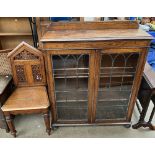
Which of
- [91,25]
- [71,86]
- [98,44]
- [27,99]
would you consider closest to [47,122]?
[27,99]

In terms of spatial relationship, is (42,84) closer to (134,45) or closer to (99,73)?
(99,73)

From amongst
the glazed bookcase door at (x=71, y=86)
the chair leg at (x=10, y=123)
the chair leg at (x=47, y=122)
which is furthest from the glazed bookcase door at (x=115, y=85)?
the chair leg at (x=10, y=123)

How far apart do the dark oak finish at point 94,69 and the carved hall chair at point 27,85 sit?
0.53 ft

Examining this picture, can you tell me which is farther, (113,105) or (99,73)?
(113,105)

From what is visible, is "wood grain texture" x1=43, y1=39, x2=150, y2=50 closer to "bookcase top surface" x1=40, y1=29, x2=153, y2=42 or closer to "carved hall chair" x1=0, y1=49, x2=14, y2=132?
"bookcase top surface" x1=40, y1=29, x2=153, y2=42

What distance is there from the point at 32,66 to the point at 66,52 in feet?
1.83

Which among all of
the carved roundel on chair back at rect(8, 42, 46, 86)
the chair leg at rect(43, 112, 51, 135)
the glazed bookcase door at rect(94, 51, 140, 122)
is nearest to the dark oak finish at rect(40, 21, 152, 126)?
the glazed bookcase door at rect(94, 51, 140, 122)

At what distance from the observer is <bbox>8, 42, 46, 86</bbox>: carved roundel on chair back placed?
1770mm

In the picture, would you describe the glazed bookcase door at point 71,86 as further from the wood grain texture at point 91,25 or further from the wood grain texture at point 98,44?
the wood grain texture at point 91,25

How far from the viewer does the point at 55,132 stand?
2020 millimetres

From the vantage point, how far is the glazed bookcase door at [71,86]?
1571 millimetres

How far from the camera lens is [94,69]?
1.59 m

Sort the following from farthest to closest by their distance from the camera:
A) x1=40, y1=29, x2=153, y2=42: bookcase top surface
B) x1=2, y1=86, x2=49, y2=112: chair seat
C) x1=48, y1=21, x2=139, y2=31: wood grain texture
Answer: x1=2, y1=86, x2=49, y2=112: chair seat → x1=48, y1=21, x2=139, y2=31: wood grain texture → x1=40, y1=29, x2=153, y2=42: bookcase top surface
